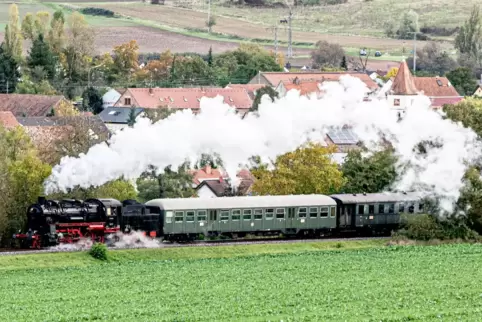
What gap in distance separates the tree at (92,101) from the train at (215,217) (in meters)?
82.4

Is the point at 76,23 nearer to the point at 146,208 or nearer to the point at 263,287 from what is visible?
the point at 146,208

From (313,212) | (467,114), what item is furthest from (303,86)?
(313,212)

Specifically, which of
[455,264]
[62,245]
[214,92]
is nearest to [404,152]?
[455,264]

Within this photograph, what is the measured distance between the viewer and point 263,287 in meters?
54.3

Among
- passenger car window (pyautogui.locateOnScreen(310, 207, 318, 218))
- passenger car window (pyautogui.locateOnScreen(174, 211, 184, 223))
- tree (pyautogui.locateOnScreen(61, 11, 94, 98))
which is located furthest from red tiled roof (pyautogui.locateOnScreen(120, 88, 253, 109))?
passenger car window (pyautogui.locateOnScreen(174, 211, 184, 223))

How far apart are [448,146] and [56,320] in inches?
1396

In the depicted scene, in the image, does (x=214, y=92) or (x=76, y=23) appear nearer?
(x=214, y=92)

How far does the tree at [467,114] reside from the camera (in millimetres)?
81438

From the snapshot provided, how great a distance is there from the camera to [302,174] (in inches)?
3152

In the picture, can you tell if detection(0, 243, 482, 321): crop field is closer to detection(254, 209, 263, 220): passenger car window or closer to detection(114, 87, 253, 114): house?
detection(254, 209, 263, 220): passenger car window

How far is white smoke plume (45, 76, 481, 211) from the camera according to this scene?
220ft

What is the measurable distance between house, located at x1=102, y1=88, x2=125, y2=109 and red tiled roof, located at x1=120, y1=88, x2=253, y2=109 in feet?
26.9

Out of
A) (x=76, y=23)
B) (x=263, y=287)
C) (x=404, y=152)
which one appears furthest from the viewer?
(x=76, y=23)

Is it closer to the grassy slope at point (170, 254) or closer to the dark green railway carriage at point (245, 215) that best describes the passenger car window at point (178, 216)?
the dark green railway carriage at point (245, 215)
